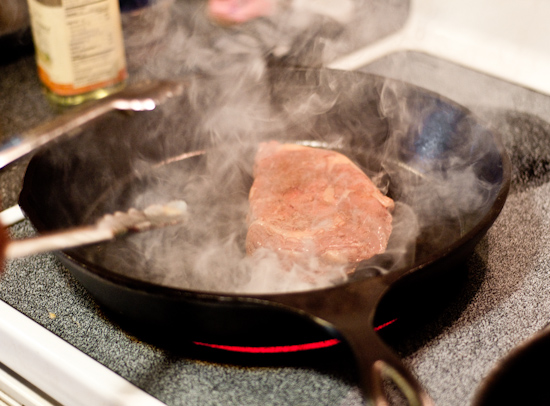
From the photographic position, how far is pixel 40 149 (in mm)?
919

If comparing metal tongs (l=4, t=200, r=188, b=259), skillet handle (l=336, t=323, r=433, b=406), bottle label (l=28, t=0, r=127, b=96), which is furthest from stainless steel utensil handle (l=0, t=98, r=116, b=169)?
skillet handle (l=336, t=323, r=433, b=406)

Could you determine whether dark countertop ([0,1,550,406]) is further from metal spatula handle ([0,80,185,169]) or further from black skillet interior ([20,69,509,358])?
metal spatula handle ([0,80,185,169])

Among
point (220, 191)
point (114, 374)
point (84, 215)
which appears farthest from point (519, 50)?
point (114, 374)

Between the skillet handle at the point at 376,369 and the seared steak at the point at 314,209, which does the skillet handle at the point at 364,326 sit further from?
the seared steak at the point at 314,209

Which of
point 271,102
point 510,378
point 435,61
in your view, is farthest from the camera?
point 435,61

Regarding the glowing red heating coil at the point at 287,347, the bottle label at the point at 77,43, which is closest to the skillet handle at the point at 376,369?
the glowing red heating coil at the point at 287,347

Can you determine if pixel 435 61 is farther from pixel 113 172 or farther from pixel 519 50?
pixel 113 172

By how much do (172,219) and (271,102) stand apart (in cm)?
44

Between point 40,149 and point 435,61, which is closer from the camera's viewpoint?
point 40,149

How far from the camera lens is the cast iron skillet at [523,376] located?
464 mm

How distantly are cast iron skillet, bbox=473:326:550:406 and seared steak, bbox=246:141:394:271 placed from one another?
380mm

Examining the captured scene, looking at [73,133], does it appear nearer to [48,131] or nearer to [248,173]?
[48,131]

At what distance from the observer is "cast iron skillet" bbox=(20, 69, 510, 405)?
598mm

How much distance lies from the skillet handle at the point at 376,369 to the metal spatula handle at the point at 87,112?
1.91 feet
